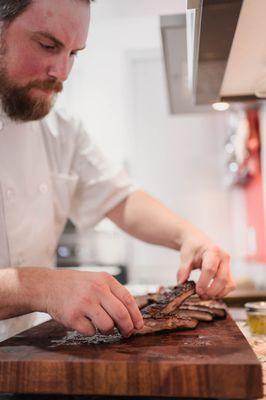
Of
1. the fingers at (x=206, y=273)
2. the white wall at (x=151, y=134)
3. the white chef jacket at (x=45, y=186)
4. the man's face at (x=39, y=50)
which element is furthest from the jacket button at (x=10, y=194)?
the white wall at (x=151, y=134)

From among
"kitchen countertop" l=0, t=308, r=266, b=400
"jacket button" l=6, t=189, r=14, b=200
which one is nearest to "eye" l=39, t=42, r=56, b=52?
"jacket button" l=6, t=189, r=14, b=200

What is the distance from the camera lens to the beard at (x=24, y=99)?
4.09ft

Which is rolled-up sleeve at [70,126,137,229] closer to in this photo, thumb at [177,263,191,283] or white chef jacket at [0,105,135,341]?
white chef jacket at [0,105,135,341]

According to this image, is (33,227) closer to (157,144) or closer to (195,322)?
(195,322)

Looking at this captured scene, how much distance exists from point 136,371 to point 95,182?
3.67ft

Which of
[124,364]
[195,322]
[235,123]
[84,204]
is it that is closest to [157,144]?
[235,123]

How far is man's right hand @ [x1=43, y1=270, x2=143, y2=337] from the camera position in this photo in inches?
34.1

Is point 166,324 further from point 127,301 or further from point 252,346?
point 252,346

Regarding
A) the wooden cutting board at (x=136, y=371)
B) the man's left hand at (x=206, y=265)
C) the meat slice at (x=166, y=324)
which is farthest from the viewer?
the man's left hand at (x=206, y=265)

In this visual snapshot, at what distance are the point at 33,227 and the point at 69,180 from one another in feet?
0.95

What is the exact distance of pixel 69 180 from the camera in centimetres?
170

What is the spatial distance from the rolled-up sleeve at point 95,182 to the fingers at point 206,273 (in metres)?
0.53

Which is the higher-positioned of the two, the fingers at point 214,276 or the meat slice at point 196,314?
the fingers at point 214,276

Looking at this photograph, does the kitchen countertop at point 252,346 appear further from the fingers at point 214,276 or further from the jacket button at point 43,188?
the jacket button at point 43,188
